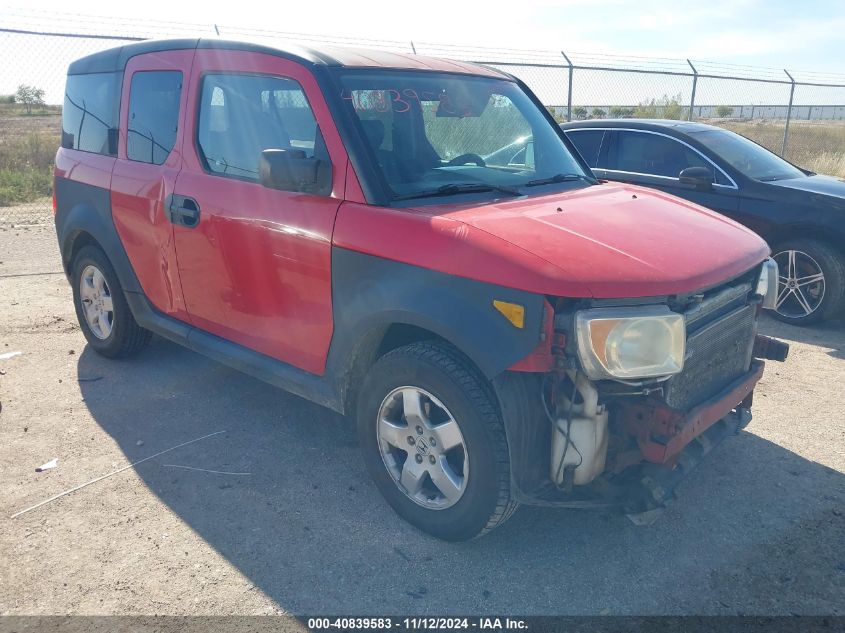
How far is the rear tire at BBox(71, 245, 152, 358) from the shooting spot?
484 cm

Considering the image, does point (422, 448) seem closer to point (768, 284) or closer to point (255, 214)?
point (255, 214)

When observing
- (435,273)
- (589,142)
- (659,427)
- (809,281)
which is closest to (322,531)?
(435,273)

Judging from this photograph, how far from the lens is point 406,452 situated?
124 inches

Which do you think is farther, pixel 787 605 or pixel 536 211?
pixel 536 211

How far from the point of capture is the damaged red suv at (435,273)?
2.66 m

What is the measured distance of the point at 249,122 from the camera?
12.0 feet

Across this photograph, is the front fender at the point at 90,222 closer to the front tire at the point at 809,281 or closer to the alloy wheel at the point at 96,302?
the alloy wheel at the point at 96,302

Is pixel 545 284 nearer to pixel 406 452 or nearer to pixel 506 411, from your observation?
pixel 506 411

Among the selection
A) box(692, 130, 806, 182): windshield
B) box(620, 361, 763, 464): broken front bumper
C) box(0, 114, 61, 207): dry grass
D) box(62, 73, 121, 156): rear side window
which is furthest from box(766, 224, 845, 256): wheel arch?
box(0, 114, 61, 207): dry grass

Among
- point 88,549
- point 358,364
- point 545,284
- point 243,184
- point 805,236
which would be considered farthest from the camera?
point 805,236

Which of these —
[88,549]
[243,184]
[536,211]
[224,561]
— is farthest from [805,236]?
[88,549]

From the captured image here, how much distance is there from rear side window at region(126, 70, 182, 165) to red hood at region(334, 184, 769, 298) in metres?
1.56

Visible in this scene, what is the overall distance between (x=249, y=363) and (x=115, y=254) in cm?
152

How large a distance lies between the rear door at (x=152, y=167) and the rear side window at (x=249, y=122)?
0.74 feet
